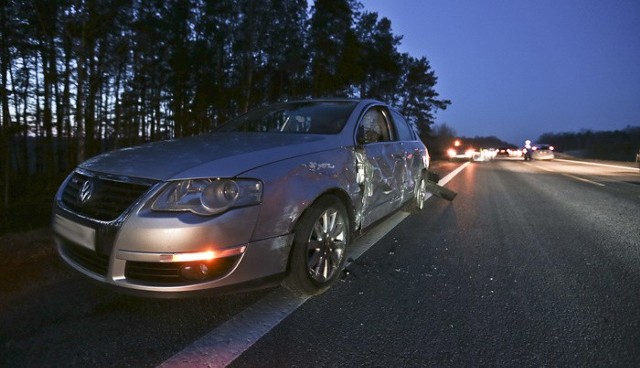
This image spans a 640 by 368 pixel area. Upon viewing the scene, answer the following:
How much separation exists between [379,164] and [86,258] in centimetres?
253

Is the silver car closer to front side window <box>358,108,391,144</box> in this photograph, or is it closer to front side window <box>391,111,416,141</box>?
front side window <box>358,108,391,144</box>

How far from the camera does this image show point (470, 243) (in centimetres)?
400

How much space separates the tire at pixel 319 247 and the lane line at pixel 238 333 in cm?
15

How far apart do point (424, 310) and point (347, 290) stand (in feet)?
1.91

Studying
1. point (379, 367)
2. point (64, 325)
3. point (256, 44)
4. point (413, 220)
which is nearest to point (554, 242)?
point (413, 220)

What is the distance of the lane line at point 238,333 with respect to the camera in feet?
5.81

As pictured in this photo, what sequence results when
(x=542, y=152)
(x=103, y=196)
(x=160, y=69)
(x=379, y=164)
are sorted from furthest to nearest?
(x=542, y=152) < (x=160, y=69) < (x=379, y=164) < (x=103, y=196)

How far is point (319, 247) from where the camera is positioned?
2.60m

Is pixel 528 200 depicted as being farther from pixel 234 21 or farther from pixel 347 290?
pixel 234 21

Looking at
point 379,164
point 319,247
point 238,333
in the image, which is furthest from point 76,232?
point 379,164

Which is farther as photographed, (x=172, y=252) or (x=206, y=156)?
(x=206, y=156)

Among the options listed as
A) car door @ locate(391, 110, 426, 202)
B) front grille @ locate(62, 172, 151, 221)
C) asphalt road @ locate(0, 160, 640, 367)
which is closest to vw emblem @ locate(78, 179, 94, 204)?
front grille @ locate(62, 172, 151, 221)

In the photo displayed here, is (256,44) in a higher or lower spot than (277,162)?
higher

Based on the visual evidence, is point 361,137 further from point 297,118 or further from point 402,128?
point 402,128
